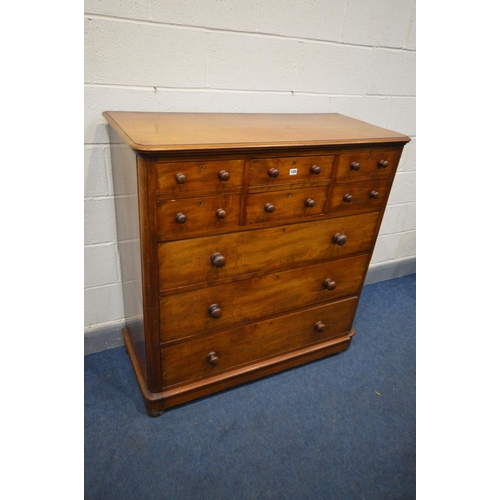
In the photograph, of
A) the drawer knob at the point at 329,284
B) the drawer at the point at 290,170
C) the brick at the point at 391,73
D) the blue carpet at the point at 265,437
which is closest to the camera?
the drawer at the point at 290,170

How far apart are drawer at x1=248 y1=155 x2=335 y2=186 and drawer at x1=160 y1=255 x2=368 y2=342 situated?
0.42 meters

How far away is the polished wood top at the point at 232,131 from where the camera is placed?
1.19 meters

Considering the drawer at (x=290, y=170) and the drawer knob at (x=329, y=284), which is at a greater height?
the drawer at (x=290, y=170)

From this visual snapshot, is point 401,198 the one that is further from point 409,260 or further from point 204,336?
point 204,336

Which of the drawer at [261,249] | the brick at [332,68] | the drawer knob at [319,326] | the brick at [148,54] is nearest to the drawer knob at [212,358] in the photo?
the drawer at [261,249]

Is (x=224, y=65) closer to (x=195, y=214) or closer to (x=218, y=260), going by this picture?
(x=195, y=214)

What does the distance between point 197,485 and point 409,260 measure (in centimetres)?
224

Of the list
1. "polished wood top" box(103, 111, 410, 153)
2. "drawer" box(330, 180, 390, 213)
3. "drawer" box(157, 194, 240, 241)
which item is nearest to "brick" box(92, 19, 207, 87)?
"polished wood top" box(103, 111, 410, 153)

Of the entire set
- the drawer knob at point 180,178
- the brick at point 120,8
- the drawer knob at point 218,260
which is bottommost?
the drawer knob at point 218,260

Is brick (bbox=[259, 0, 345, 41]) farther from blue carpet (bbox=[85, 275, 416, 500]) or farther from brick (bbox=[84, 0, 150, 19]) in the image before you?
blue carpet (bbox=[85, 275, 416, 500])

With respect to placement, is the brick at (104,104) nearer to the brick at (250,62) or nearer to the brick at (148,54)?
the brick at (148,54)

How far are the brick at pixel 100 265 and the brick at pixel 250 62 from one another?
35.9 inches

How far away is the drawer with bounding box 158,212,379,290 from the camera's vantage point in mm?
1338

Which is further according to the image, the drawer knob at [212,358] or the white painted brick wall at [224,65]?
the drawer knob at [212,358]
